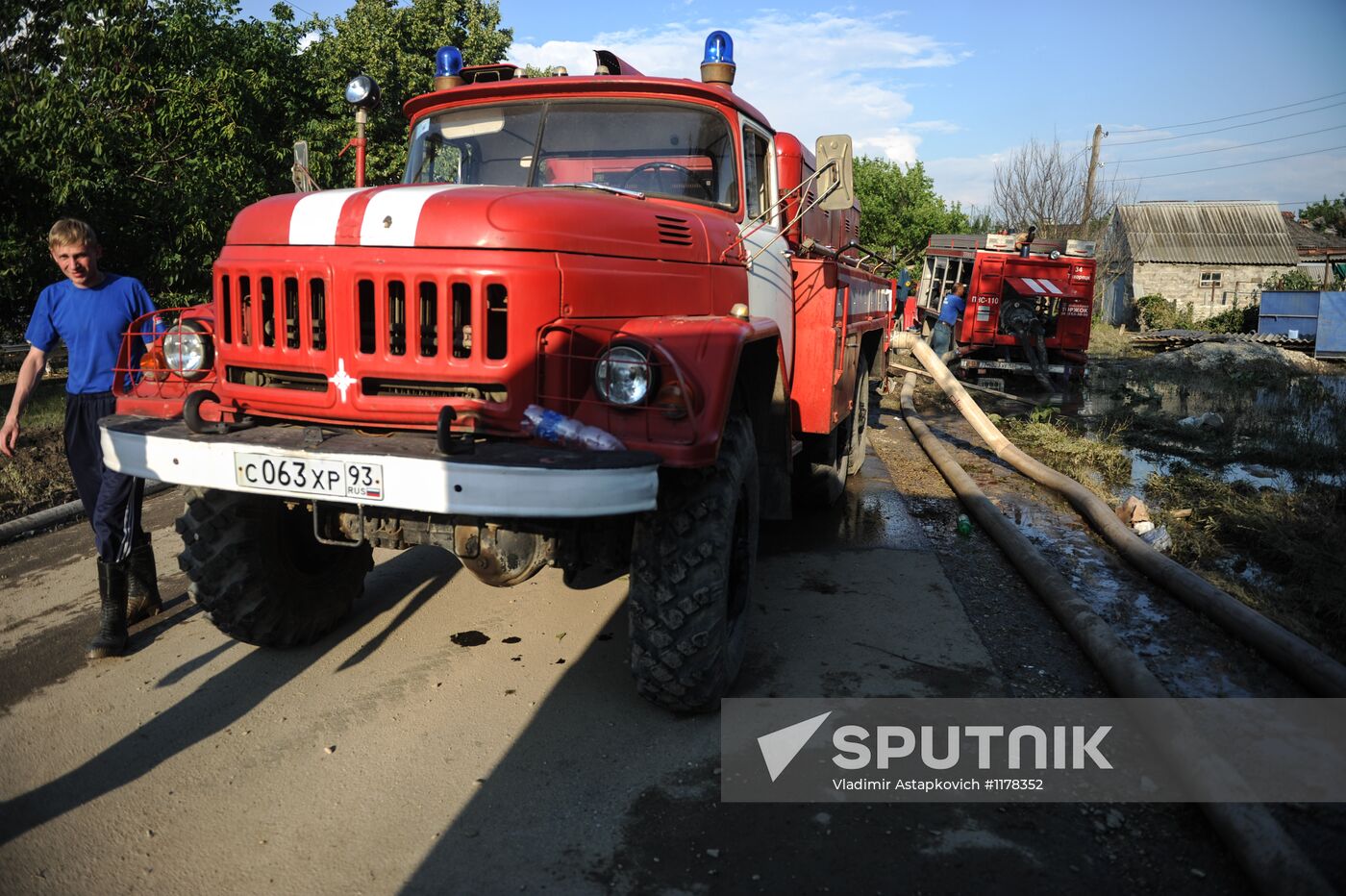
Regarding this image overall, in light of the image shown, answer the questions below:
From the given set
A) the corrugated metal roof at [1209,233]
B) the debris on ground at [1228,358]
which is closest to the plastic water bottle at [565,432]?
the debris on ground at [1228,358]

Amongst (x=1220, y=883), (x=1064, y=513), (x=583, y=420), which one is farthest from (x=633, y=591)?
(x=1064, y=513)

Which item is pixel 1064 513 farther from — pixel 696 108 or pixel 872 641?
pixel 696 108

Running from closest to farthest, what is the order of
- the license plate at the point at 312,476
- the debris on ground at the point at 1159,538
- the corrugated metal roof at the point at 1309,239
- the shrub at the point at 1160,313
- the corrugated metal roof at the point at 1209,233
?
the license plate at the point at 312,476 < the debris on ground at the point at 1159,538 < the shrub at the point at 1160,313 < the corrugated metal roof at the point at 1209,233 < the corrugated metal roof at the point at 1309,239

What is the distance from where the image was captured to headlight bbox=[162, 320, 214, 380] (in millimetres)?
3629

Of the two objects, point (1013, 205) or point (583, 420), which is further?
point (1013, 205)

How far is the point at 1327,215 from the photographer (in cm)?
4841

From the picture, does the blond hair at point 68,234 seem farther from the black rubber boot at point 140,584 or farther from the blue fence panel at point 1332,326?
the blue fence panel at point 1332,326

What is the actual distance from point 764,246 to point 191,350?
2.50m

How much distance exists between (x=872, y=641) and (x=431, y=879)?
2.39m

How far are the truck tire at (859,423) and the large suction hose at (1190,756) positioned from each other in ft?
6.83

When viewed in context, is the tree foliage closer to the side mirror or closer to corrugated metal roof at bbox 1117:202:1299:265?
the side mirror

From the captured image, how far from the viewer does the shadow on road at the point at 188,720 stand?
3004mm

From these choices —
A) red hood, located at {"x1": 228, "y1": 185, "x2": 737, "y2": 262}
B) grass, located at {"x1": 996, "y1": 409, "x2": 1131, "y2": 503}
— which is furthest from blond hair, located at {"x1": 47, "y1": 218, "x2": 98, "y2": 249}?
grass, located at {"x1": 996, "y1": 409, "x2": 1131, "y2": 503}

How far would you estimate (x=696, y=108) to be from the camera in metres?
4.43
